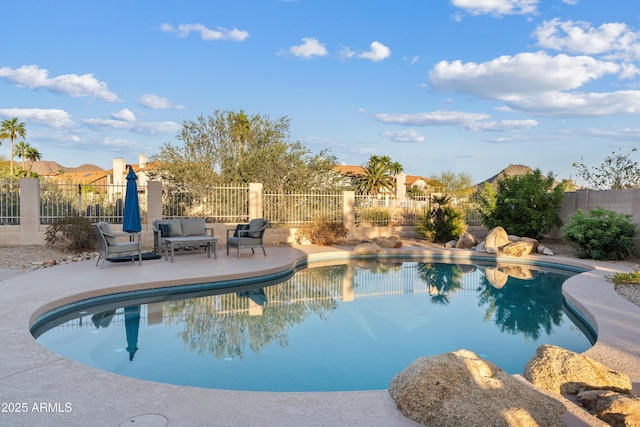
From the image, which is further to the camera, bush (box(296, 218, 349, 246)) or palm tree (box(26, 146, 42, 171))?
palm tree (box(26, 146, 42, 171))

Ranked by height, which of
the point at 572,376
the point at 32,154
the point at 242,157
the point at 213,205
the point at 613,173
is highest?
the point at 32,154

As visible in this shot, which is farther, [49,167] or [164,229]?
[49,167]

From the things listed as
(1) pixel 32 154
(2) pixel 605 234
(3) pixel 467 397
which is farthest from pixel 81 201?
(1) pixel 32 154

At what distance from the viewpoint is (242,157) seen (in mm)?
22453

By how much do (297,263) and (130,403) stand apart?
27.6 feet

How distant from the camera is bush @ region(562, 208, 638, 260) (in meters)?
11.5

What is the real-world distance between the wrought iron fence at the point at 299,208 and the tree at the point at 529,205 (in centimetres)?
574

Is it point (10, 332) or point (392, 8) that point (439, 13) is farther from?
point (10, 332)

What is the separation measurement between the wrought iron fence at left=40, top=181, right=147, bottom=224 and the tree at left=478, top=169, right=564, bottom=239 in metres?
12.9

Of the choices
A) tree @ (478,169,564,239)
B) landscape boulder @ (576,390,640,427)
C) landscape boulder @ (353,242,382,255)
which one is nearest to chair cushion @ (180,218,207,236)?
landscape boulder @ (353,242,382,255)

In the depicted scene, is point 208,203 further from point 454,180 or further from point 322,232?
point 454,180

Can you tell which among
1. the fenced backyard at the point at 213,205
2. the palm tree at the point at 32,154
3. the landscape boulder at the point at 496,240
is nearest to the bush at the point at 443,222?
the fenced backyard at the point at 213,205

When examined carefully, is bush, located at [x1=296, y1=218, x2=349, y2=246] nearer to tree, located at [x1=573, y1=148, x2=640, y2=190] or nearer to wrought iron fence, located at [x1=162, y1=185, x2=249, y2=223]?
wrought iron fence, located at [x1=162, y1=185, x2=249, y2=223]

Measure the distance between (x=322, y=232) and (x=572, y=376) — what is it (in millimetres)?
11758
